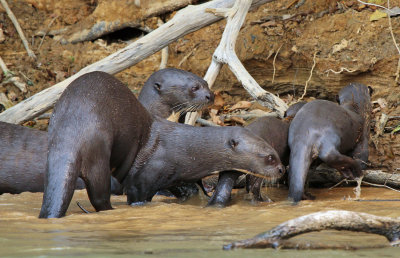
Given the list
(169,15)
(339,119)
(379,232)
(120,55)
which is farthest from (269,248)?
(169,15)

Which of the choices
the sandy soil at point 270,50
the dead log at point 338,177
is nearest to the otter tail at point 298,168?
the dead log at point 338,177

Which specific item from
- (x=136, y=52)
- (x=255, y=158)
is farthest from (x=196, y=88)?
(x=255, y=158)

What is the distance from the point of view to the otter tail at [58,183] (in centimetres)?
412

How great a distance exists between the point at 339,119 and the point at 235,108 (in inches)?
81.4

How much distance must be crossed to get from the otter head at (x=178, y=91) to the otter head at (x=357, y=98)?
1.34m

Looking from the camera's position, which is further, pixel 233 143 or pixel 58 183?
pixel 233 143

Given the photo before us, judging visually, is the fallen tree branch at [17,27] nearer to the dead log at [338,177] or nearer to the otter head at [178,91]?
the otter head at [178,91]

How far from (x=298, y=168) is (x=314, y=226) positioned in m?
2.48

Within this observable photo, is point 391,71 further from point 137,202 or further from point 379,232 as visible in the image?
point 379,232

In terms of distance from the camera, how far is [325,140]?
5.58 meters

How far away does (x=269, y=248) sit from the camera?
9.84ft

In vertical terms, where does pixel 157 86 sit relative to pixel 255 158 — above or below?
above

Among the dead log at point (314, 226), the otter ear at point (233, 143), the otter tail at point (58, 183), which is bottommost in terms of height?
the dead log at point (314, 226)

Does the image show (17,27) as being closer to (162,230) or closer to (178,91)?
(178,91)
